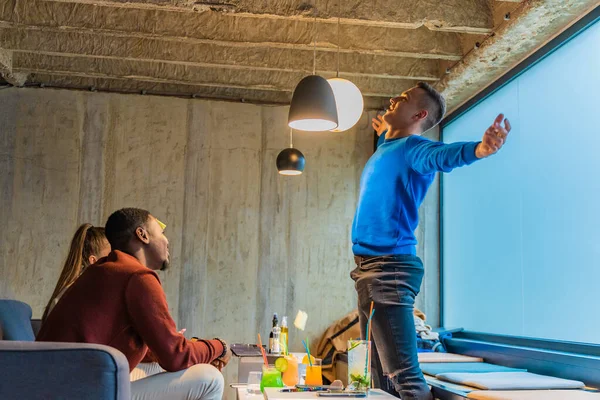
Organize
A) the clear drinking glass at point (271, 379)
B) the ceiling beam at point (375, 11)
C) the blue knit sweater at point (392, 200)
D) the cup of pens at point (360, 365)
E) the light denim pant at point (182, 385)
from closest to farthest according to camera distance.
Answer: the cup of pens at point (360, 365)
the light denim pant at point (182, 385)
the clear drinking glass at point (271, 379)
the blue knit sweater at point (392, 200)
the ceiling beam at point (375, 11)

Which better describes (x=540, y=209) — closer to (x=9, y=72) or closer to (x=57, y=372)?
(x=57, y=372)

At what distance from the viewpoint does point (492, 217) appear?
17.0 feet

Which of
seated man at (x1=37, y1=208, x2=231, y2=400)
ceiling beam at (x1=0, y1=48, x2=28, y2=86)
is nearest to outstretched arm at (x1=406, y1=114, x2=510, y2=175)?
seated man at (x1=37, y1=208, x2=231, y2=400)

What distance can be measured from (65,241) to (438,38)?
3798 millimetres

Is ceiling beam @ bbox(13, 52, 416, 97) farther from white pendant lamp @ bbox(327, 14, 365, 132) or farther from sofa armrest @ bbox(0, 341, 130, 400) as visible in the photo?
sofa armrest @ bbox(0, 341, 130, 400)

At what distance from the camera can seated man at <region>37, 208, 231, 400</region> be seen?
6.98 ft

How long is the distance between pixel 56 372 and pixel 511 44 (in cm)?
418

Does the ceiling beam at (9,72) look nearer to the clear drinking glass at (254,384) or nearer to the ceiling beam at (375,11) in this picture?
the ceiling beam at (375,11)

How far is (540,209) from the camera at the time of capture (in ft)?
14.5

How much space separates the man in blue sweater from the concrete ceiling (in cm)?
196

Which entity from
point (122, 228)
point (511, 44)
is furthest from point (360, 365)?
point (511, 44)

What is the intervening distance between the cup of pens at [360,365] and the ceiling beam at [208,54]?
12.2 ft

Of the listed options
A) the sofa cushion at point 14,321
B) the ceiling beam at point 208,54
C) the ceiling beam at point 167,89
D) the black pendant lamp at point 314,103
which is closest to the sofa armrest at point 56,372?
the sofa cushion at point 14,321

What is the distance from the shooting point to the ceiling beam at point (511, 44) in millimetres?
4013
